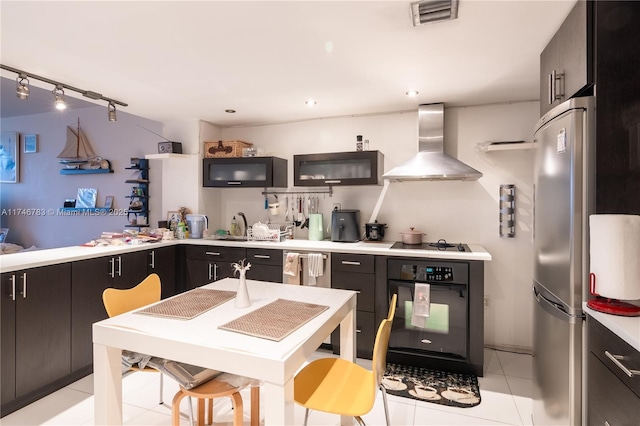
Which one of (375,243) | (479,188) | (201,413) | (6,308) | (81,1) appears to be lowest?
(201,413)

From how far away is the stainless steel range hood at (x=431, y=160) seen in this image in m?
2.94

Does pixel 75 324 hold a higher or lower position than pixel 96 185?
lower

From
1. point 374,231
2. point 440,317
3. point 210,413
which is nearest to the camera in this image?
point 210,413

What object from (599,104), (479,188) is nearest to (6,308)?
(599,104)

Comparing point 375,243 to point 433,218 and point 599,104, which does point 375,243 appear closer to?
point 433,218

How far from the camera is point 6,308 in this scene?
86.6 inches

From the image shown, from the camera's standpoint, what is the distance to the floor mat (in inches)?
95.3

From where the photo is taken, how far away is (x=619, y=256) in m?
1.31

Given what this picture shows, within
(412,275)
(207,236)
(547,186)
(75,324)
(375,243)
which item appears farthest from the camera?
(207,236)

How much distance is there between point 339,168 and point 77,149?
3.85m

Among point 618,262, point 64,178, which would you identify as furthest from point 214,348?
point 64,178

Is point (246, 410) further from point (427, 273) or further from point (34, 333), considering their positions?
point (427, 273)

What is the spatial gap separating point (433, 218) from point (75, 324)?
3304mm

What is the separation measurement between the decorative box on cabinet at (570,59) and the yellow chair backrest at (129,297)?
2707 mm
